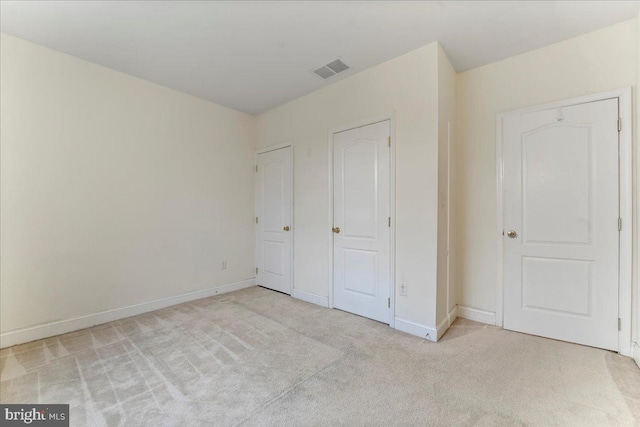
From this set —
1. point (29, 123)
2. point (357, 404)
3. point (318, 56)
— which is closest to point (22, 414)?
point (357, 404)

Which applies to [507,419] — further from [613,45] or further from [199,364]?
[613,45]

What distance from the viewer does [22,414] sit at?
1631 mm

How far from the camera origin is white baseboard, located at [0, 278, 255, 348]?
246 cm

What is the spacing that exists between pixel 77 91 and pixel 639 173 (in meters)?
5.10

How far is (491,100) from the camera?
9.37 ft

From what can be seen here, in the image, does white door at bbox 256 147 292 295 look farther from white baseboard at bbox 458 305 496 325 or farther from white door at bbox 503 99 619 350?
white door at bbox 503 99 619 350

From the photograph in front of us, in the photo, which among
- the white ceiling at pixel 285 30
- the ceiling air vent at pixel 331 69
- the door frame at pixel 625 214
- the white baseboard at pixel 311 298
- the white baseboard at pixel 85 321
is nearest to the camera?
the white ceiling at pixel 285 30

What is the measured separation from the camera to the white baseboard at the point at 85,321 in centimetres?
246

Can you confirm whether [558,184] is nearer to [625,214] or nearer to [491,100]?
[625,214]

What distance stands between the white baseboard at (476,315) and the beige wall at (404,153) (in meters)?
0.74

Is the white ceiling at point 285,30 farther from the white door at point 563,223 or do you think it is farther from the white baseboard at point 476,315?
the white baseboard at point 476,315

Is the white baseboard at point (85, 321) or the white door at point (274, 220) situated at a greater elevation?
the white door at point (274, 220)

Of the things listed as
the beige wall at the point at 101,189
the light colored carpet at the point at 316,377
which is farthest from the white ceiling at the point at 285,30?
the light colored carpet at the point at 316,377

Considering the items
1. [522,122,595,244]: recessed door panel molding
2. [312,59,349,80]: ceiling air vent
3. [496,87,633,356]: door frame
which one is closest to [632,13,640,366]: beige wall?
[496,87,633,356]: door frame
